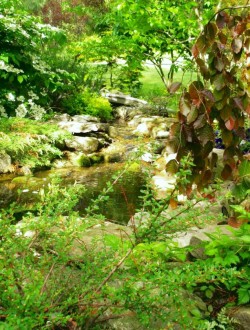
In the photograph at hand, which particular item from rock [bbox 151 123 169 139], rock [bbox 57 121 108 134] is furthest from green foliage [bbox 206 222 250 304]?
rock [bbox 151 123 169 139]

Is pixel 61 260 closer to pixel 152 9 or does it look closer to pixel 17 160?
pixel 17 160

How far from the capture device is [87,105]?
502 inches

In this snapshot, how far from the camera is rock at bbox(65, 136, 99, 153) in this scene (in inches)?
364

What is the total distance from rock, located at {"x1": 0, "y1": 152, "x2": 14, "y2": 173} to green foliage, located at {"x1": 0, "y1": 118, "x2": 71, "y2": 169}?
146 mm

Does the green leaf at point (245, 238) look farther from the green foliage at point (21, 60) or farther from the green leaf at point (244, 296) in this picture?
the green foliage at point (21, 60)

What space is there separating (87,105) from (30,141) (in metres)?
4.85

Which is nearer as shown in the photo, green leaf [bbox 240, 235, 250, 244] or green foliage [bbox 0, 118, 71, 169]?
green leaf [bbox 240, 235, 250, 244]

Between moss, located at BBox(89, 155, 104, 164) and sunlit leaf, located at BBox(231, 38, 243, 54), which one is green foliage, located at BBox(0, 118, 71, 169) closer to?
moss, located at BBox(89, 155, 104, 164)

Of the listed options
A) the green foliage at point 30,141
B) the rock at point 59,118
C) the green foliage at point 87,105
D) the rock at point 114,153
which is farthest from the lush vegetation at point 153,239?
the green foliage at point 87,105

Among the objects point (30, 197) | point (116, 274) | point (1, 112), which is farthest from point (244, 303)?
point (30, 197)

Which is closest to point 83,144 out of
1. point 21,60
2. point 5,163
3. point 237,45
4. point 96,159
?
point 96,159

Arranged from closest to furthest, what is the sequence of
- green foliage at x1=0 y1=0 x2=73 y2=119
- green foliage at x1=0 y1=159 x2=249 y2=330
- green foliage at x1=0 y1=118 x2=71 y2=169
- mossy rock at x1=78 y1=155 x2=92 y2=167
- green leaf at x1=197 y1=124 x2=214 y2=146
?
green foliage at x1=0 y1=159 x2=249 y2=330 < green leaf at x1=197 y1=124 x2=214 y2=146 < green foliage at x1=0 y1=0 x2=73 y2=119 < green foliage at x1=0 y1=118 x2=71 y2=169 < mossy rock at x1=78 y1=155 x2=92 y2=167

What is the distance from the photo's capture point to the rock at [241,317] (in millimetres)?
1812

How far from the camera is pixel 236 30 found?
1.91 m
